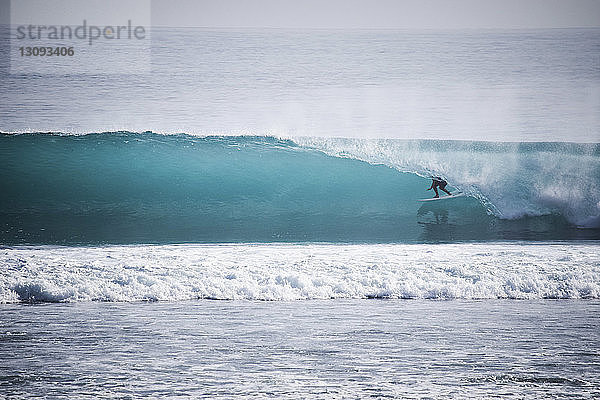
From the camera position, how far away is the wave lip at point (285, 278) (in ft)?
9.97

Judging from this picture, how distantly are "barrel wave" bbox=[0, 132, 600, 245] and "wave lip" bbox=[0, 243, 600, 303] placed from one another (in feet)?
6.04

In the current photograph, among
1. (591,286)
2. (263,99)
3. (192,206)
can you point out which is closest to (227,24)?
(263,99)

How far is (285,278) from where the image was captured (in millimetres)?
3223

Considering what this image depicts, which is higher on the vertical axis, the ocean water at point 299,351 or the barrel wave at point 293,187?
the barrel wave at point 293,187

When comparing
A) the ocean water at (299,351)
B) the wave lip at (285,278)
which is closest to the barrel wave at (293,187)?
the wave lip at (285,278)

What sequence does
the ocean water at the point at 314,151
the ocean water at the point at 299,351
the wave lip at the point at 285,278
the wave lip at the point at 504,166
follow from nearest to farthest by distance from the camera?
the ocean water at the point at 299,351, the wave lip at the point at 285,278, the ocean water at the point at 314,151, the wave lip at the point at 504,166

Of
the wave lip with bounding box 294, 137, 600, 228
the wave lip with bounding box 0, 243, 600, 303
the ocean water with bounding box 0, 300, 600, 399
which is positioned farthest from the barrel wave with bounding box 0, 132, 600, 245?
the ocean water with bounding box 0, 300, 600, 399

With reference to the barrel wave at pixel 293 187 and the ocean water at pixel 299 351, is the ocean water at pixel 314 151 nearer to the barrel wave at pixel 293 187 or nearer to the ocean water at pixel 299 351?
the barrel wave at pixel 293 187

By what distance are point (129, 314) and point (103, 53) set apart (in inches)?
176

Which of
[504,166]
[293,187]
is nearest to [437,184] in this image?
[504,166]

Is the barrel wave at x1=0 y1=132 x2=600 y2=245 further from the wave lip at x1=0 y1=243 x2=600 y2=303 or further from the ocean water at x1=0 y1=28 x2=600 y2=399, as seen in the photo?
the wave lip at x1=0 y1=243 x2=600 y2=303

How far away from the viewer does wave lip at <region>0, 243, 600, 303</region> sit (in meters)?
3.04

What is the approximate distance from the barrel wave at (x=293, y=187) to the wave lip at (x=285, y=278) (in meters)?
1.84

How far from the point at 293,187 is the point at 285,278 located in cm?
314
